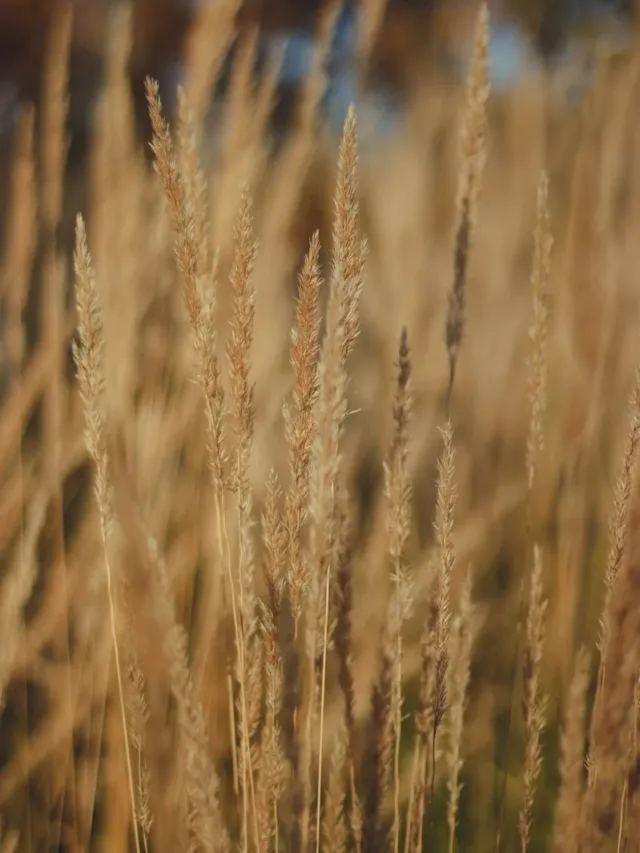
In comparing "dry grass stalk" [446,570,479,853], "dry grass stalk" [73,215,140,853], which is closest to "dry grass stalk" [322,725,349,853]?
"dry grass stalk" [446,570,479,853]

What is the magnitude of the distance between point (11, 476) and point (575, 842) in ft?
3.30

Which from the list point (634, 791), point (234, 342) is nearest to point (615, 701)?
point (634, 791)

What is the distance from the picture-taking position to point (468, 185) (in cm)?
94

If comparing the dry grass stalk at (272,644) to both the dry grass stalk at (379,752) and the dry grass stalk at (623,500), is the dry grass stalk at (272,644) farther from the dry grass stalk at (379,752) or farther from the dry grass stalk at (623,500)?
the dry grass stalk at (623,500)

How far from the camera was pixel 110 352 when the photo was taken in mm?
1200

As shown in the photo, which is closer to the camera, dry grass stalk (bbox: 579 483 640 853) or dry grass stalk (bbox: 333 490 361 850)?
dry grass stalk (bbox: 579 483 640 853)

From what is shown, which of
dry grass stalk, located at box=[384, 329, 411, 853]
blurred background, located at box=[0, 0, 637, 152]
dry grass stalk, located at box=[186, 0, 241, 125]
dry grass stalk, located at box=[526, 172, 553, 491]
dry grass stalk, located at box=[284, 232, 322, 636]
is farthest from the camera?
blurred background, located at box=[0, 0, 637, 152]

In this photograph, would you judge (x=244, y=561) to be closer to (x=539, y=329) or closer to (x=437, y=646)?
(x=437, y=646)

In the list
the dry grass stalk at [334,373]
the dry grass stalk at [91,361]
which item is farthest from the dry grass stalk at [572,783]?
the dry grass stalk at [91,361]

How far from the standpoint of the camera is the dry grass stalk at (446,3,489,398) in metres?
0.91

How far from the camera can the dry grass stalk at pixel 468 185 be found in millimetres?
908

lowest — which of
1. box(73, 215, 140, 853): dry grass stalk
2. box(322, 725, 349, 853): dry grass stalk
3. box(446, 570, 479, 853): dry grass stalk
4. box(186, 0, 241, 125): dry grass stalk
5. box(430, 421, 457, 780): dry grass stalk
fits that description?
box(322, 725, 349, 853): dry grass stalk

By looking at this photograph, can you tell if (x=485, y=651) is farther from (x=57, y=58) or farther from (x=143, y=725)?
(x=57, y=58)

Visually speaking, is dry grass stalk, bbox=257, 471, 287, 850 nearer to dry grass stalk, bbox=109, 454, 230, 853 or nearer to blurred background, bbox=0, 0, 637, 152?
dry grass stalk, bbox=109, 454, 230, 853
